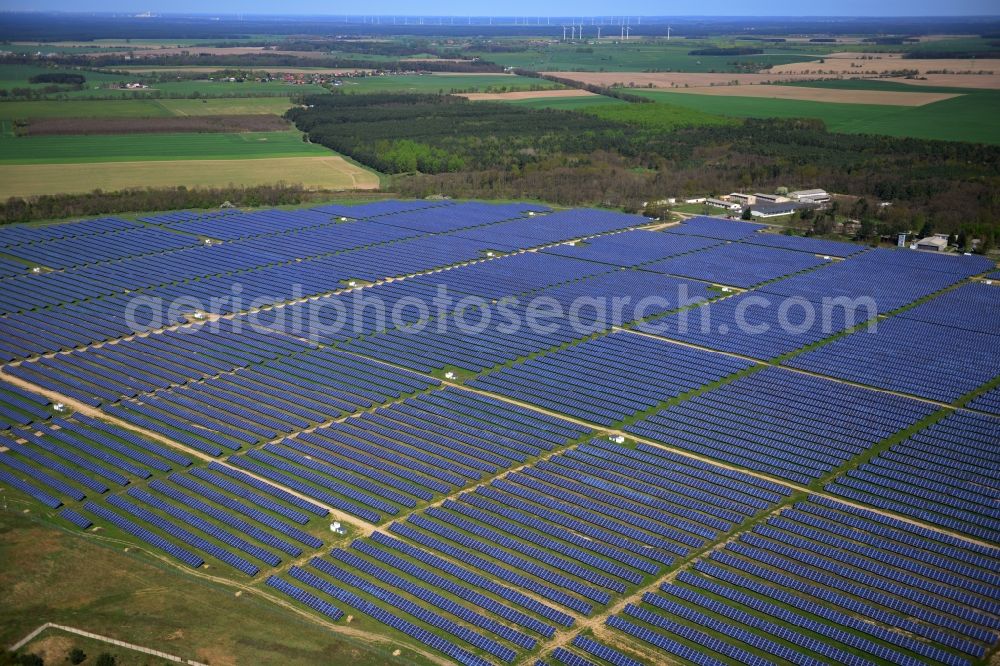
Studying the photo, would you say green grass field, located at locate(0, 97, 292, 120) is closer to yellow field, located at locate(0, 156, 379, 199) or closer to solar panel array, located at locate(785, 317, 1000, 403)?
yellow field, located at locate(0, 156, 379, 199)

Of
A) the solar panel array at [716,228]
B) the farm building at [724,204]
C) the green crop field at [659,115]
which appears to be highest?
the green crop field at [659,115]

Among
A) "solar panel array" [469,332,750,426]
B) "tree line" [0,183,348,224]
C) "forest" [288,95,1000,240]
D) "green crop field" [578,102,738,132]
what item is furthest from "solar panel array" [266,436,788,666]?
"green crop field" [578,102,738,132]

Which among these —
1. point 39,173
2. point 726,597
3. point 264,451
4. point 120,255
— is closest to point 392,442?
point 264,451

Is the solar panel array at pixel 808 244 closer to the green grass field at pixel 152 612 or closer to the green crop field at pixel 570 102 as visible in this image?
the green grass field at pixel 152 612

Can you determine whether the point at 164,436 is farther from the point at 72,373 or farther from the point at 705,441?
the point at 705,441

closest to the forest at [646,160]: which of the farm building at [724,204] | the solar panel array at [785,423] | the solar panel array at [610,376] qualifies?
the farm building at [724,204]

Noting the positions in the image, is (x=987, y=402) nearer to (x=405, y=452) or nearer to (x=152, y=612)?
(x=405, y=452)

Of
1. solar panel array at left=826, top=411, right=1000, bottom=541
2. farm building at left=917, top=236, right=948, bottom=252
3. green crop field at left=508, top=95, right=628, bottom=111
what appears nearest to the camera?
solar panel array at left=826, top=411, right=1000, bottom=541
